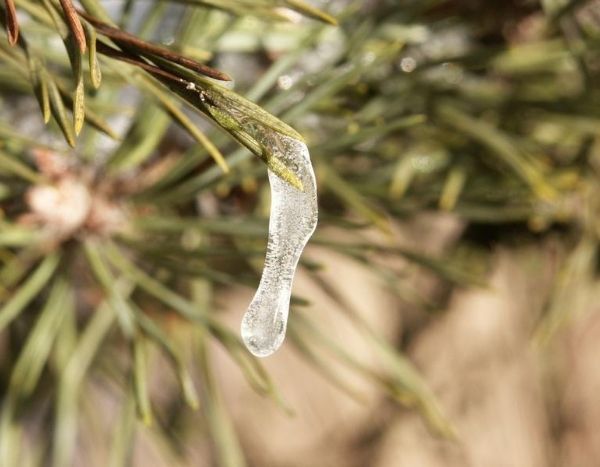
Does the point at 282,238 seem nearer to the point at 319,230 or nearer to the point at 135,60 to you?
the point at 135,60

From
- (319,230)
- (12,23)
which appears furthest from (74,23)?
(319,230)

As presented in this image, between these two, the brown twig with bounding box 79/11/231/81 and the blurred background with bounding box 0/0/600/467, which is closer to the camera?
the brown twig with bounding box 79/11/231/81

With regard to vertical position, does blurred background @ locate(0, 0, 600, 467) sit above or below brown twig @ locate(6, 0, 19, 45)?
below

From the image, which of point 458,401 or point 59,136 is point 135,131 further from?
point 458,401

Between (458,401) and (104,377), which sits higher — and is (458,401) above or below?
below

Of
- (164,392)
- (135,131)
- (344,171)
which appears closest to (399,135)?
(344,171)

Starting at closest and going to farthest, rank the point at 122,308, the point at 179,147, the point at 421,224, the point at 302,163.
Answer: the point at 302,163 < the point at 122,308 < the point at 179,147 < the point at 421,224

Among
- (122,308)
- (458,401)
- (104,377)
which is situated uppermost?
(122,308)
